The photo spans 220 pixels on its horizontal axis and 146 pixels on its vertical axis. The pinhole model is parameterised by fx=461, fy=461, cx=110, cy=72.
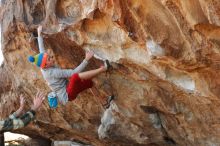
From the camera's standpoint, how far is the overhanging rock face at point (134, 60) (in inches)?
230

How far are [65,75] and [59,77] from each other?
104 millimetres

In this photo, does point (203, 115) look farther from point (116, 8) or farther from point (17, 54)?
point (17, 54)

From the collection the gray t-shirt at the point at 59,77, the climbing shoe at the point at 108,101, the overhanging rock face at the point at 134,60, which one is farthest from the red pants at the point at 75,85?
the climbing shoe at the point at 108,101

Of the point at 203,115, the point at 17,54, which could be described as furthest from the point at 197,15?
the point at 17,54

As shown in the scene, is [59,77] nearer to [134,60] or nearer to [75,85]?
[75,85]

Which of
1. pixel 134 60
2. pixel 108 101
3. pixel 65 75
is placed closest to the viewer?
pixel 134 60

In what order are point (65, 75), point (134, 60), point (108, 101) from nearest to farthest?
point (134, 60) < point (65, 75) < point (108, 101)

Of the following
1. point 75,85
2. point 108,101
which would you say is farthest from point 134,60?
point 108,101

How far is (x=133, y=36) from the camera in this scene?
6.27 meters

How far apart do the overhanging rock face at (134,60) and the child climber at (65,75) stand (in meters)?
0.47

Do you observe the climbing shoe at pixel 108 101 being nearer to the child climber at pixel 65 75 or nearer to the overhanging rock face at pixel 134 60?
the overhanging rock face at pixel 134 60

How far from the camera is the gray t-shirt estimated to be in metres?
6.83

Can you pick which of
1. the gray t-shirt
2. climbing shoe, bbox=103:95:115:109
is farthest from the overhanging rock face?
the gray t-shirt

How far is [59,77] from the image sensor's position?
6.91 m
